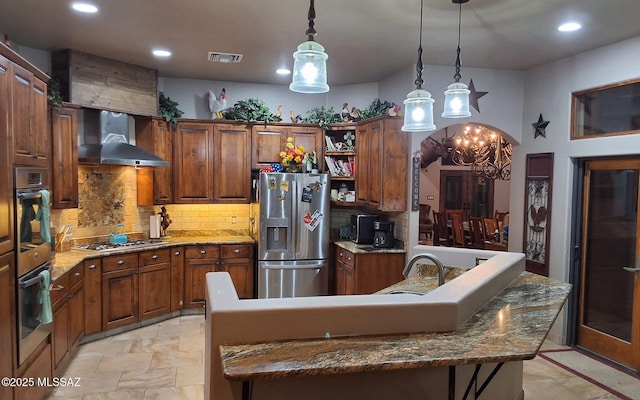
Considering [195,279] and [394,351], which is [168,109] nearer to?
[195,279]

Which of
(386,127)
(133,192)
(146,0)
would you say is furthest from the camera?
(133,192)

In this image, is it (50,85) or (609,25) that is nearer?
(609,25)

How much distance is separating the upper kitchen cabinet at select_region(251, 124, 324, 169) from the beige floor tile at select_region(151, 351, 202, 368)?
98.9 inches

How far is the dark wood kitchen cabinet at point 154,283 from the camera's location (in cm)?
505

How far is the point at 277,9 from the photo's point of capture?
3414mm

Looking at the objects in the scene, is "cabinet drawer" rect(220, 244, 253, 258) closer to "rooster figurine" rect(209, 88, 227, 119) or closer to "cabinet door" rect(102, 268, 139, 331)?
"cabinet door" rect(102, 268, 139, 331)

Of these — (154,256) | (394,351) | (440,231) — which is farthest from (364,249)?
(440,231)

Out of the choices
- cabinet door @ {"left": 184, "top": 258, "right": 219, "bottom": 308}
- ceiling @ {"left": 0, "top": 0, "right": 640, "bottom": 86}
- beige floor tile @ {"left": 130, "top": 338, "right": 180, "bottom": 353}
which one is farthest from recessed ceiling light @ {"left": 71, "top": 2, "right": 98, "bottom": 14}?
beige floor tile @ {"left": 130, "top": 338, "right": 180, "bottom": 353}

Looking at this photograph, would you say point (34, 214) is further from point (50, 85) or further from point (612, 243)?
point (612, 243)

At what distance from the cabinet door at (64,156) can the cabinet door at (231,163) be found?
1.67 m

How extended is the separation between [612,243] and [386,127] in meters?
2.53

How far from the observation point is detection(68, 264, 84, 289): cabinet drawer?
4.01m

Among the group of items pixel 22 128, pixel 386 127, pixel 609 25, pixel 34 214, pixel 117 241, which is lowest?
pixel 117 241

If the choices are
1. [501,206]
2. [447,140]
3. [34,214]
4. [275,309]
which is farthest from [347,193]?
[501,206]
